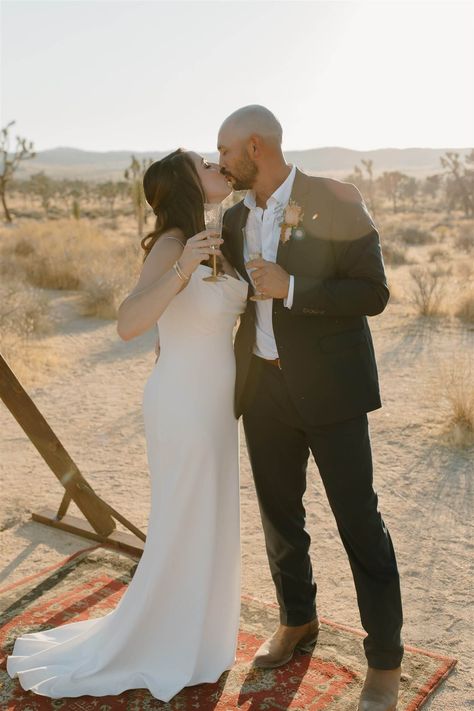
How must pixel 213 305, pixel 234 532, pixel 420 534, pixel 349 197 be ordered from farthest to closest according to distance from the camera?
pixel 420 534 < pixel 234 532 < pixel 213 305 < pixel 349 197

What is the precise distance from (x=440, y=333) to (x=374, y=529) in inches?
306

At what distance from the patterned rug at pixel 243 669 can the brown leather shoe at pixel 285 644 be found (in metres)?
0.03

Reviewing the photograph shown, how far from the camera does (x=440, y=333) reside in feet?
34.1

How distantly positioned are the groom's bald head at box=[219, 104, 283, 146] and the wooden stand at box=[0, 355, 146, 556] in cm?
179

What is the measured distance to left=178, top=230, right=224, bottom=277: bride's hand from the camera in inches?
107

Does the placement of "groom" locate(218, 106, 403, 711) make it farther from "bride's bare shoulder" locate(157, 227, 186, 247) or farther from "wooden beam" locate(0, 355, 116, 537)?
"wooden beam" locate(0, 355, 116, 537)

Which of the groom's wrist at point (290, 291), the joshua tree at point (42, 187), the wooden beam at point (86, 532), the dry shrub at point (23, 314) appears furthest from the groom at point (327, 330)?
the joshua tree at point (42, 187)

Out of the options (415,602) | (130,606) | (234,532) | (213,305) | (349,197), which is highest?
(349,197)

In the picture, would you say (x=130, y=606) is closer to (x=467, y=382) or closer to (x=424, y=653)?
(x=424, y=653)

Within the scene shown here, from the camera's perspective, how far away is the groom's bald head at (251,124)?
288 centimetres

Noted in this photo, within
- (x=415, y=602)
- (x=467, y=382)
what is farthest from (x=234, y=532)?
(x=467, y=382)

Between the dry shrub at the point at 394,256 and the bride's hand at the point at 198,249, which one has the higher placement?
the bride's hand at the point at 198,249

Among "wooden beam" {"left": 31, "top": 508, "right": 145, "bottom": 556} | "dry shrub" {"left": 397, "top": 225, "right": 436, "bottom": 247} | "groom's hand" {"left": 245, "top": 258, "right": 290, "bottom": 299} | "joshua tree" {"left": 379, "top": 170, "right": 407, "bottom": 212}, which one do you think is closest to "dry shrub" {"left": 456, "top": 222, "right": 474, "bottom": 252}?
"dry shrub" {"left": 397, "top": 225, "right": 436, "bottom": 247}

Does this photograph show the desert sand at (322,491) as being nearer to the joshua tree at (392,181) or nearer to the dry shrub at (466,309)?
the dry shrub at (466,309)
